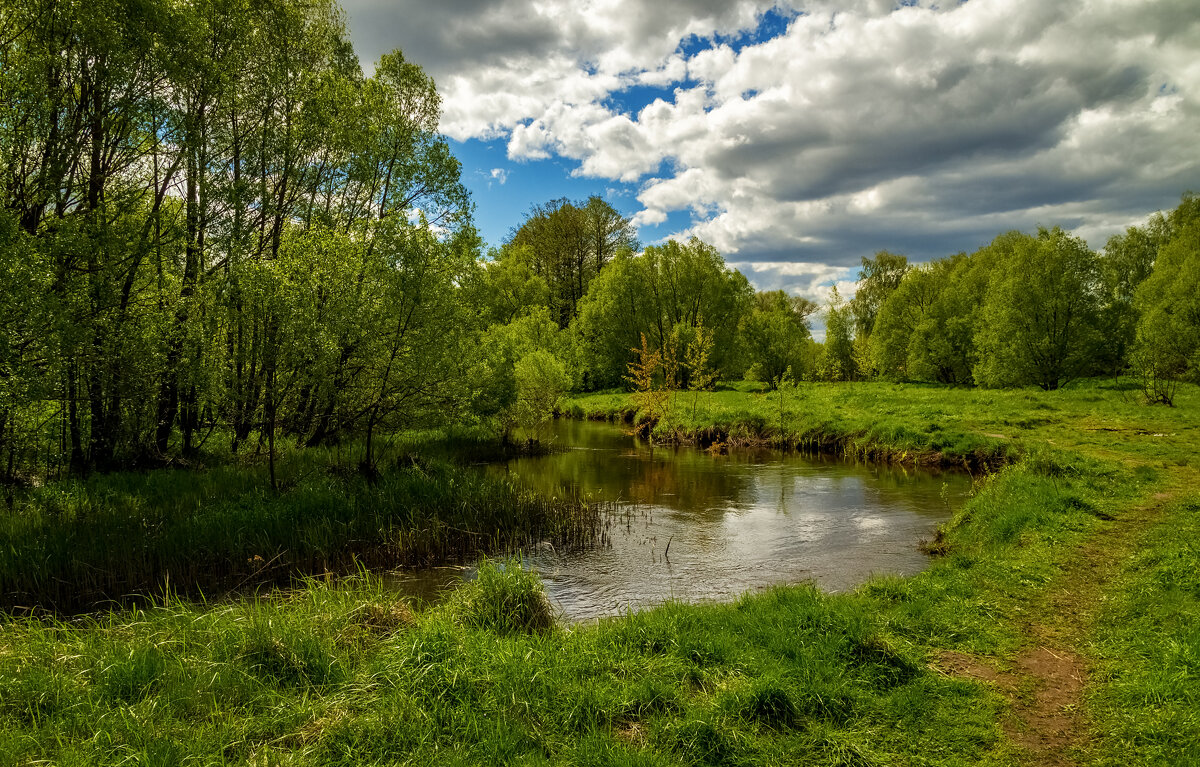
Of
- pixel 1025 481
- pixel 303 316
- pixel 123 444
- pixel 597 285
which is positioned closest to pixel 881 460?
pixel 1025 481

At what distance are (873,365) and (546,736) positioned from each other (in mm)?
54988

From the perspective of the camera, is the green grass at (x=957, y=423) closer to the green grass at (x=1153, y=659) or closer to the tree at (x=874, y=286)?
the green grass at (x=1153, y=659)

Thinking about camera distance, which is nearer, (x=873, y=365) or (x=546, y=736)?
(x=546, y=736)

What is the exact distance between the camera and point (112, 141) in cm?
1417

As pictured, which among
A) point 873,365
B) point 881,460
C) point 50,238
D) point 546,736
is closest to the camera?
point 546,736

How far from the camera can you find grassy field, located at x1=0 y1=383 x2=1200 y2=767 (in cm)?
489

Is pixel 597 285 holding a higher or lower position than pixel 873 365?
higher

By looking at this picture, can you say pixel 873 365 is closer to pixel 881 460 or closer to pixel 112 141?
pixel 881 460

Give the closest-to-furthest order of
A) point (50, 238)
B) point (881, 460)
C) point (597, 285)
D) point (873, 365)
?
point (50, 238) < point (881, 460) < point (873, 365) < point (597, 285)

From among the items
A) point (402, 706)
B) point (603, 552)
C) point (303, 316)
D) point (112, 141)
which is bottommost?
point (603, 552)

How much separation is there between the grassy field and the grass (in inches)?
61.1

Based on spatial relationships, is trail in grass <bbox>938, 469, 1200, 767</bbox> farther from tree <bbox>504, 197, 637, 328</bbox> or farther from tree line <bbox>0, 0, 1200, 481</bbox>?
tree <bbox>504, 197, 637, 328</bbox>

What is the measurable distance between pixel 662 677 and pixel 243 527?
987 cm

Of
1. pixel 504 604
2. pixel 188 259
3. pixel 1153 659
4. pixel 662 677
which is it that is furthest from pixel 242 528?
pixel 1153 659
